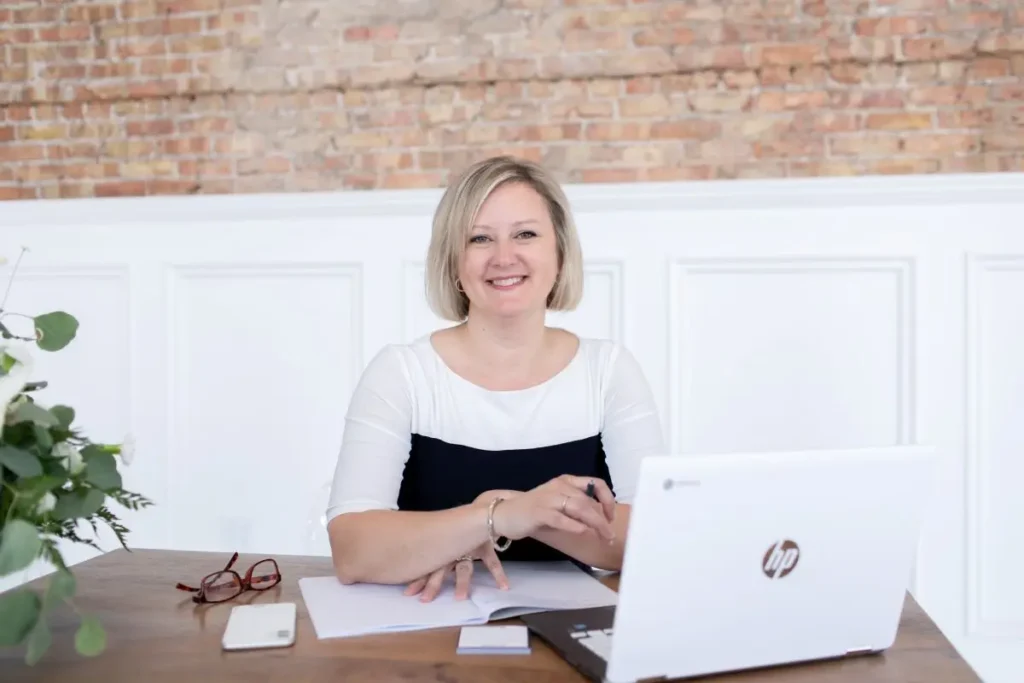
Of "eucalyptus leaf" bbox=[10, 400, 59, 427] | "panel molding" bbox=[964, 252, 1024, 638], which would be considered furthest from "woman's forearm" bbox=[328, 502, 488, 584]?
"panel molding" bbox=[964, 252, 1024, 638]

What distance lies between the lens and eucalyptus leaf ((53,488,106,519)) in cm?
78

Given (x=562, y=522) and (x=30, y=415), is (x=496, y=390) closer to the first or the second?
(x=562, y=522)

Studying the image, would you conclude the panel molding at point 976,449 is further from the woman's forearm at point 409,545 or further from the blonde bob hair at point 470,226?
the woman's forearm at point 409,545

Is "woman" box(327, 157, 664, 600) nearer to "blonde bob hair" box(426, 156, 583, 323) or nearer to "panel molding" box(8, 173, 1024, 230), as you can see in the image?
"blonde bob hair" box(426, 156, 583, 323)

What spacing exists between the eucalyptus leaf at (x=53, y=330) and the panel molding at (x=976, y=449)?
2227 millimetres

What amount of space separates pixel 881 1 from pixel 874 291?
1.01 meters

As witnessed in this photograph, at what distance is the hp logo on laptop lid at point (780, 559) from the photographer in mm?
812

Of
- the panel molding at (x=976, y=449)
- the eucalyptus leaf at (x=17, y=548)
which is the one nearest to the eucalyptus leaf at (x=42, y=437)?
the eucalyptus leaf at (x=17, y=548)

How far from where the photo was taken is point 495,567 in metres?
1.17

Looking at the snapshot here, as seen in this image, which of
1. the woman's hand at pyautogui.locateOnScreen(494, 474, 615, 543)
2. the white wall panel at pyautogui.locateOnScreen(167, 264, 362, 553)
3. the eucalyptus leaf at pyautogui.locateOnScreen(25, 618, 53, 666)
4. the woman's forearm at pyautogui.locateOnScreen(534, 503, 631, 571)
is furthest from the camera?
the white wall panel at pyautogui.locateOnScreen(167, 264, 362, 553)

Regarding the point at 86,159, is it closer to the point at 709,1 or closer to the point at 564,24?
the point at 564,24

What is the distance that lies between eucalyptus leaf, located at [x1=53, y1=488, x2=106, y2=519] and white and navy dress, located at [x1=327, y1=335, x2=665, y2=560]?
0.68m

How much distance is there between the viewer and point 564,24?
286cm

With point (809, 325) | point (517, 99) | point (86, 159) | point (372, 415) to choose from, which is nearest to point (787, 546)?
point (372, 415)
